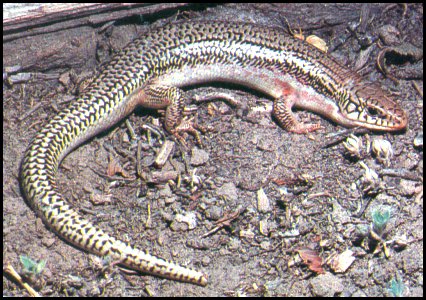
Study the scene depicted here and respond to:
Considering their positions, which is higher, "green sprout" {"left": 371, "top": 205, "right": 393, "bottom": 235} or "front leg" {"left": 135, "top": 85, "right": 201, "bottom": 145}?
"front leg" {"left": 135, "top": 85, "right": 201, "bottom": 145}

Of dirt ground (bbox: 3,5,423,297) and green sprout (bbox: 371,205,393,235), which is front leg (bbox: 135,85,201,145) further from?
green sprout (bbox: 371,205,393,235)

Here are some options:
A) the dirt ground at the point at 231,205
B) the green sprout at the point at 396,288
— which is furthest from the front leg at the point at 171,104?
the green sprout at the point at 396,288

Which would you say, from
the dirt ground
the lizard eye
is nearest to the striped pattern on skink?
the lizard eye

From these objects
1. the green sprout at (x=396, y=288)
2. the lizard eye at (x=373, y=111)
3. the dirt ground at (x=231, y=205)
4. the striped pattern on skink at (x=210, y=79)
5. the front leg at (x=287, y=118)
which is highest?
the striped pattern on skink at (x=210, y=79)

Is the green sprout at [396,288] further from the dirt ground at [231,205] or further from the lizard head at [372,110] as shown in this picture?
the lizard head at [372,110]

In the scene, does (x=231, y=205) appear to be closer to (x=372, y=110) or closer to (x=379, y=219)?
(x=379, y=219)

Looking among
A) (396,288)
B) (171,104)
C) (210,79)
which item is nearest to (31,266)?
(171,104)
